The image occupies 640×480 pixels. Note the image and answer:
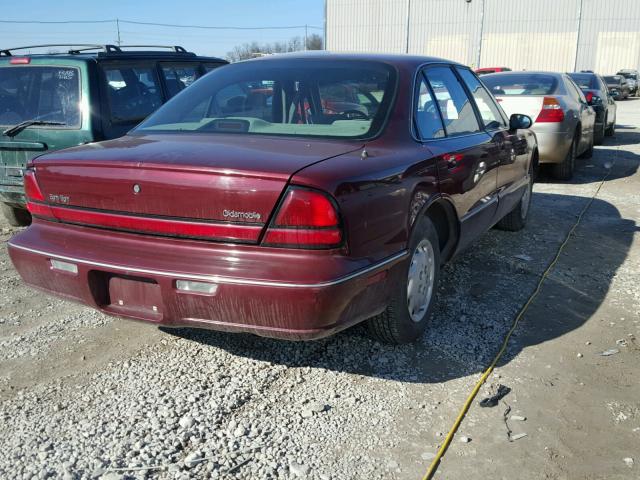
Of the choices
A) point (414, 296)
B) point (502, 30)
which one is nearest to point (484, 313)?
point (414, 296)

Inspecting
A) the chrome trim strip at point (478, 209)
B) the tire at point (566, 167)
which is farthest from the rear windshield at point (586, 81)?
the chrome trim strip at point (478, 209)

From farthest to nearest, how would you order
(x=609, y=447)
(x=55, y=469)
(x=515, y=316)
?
1. (x=515, y=316)
2. (x=609, y=447)
3. (x=55, y=469)

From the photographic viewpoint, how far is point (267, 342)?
11.9 ft

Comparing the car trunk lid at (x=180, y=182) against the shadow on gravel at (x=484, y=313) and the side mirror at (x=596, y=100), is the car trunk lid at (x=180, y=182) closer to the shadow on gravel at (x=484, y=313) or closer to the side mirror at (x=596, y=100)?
the shadow on gravel at (x=484, y=313)

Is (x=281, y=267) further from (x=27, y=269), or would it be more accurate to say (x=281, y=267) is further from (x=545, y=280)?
(x=545, y=280)

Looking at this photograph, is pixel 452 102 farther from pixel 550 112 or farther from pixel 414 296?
pixel 550 112

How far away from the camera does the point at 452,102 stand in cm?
424

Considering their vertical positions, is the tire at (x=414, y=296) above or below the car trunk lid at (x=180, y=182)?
below

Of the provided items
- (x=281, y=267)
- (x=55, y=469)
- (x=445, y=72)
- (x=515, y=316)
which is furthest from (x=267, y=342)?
(x=445, y=72)

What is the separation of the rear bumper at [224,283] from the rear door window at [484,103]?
2.20 m

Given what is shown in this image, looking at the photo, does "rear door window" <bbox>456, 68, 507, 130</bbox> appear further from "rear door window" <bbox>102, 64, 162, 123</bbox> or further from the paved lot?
"rear door window" <bbox>102, 64, 162, 123</bbox>

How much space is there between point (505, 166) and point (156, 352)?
3008 millimetres

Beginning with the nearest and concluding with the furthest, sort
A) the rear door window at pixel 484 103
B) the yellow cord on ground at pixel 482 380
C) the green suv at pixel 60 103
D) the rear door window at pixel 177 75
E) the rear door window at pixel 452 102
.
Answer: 1. the yellow cord on ground at pixel 482 380
2. the rear door window at pixel 452 102
3. the rear door window at pixel 484 103
4. the green suv at pixel 60 103
5. the rear door window at pixel 177 75

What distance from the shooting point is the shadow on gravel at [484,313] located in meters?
3.44
